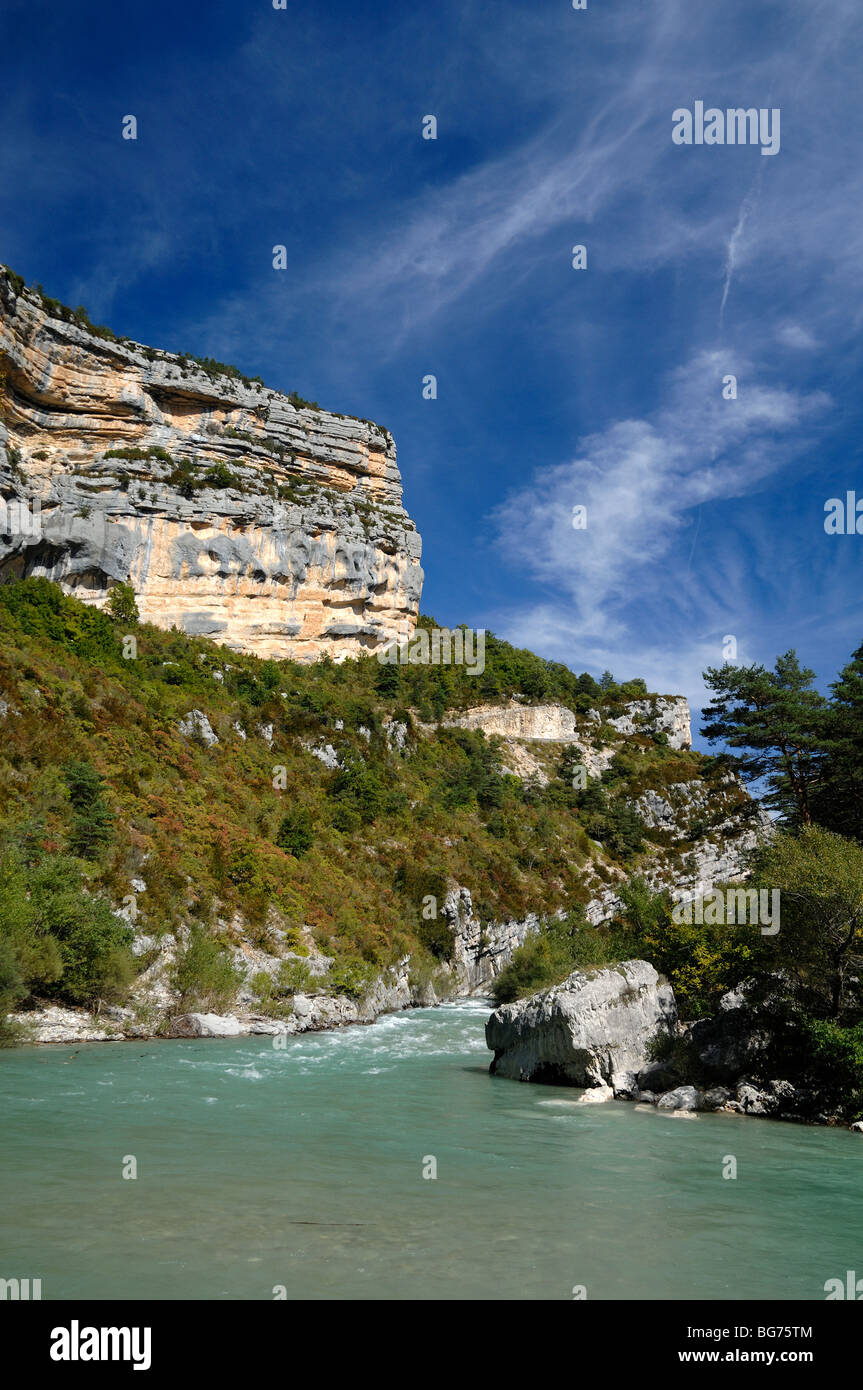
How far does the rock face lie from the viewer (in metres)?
59.8

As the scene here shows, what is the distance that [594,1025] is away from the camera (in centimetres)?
1783

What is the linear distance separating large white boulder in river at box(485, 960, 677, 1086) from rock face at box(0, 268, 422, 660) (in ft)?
161

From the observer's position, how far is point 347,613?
7075 cm

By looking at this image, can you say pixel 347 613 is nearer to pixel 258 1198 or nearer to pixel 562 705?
pixel 562 705

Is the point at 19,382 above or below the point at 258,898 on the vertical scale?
above

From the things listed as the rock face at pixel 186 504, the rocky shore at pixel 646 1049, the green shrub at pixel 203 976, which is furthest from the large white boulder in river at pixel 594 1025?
the rock face at pixel 186 504

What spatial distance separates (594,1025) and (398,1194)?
30.9 feet

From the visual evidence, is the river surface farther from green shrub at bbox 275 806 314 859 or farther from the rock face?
the rock face

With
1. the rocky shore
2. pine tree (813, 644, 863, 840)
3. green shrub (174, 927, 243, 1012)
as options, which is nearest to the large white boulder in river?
the rocky shore

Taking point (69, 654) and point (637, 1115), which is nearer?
point (637, 1115)

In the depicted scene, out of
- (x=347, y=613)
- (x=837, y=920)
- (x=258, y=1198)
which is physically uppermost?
(x=347, y=613)
